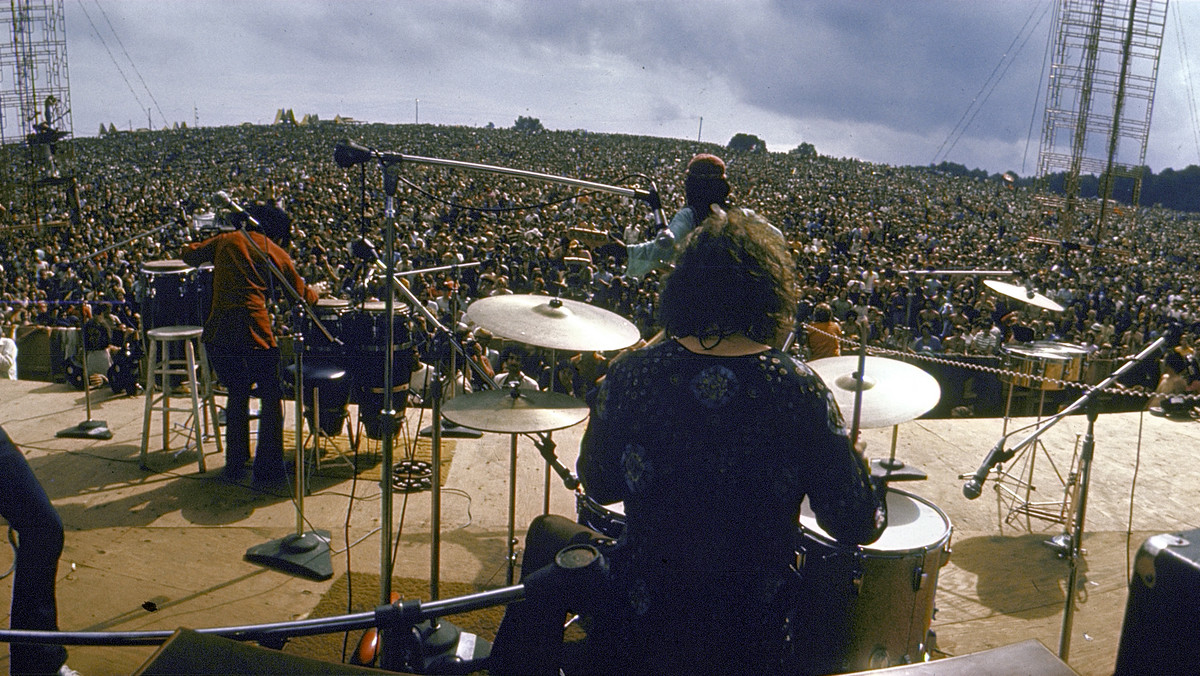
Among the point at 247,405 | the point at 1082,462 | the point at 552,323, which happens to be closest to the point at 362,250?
the point at 552,323

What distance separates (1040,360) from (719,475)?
4.15 meters

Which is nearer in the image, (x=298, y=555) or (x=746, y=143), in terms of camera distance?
(x=298, y=555)

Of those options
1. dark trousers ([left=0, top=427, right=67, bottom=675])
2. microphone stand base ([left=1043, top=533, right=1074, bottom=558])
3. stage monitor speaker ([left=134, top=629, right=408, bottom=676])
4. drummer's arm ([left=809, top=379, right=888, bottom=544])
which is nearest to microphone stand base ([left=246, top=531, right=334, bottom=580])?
dark trousers ([left=0, top=427, right=67, bottom=675])

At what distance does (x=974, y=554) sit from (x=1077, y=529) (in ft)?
4.40

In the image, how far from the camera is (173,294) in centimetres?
423

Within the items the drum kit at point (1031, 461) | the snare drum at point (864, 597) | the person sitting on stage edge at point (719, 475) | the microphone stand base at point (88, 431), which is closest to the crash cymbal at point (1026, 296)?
the drum kit at point (1031, 461)

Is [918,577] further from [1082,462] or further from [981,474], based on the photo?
[1082,462]

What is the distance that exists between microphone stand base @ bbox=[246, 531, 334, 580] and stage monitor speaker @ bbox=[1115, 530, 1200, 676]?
2819 millimetres

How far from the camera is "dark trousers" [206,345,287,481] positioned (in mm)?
3828

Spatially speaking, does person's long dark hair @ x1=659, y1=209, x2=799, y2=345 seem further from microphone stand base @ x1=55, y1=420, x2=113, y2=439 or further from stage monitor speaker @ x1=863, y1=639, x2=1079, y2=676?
microphone stand base @ x1=55, y1=420, x2=113, y2=439

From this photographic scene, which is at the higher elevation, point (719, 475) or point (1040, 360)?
point (719, 475)

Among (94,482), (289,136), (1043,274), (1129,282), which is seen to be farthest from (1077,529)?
(289,136)

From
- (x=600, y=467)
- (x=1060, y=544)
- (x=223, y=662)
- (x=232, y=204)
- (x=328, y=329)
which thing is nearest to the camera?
(x=223, y=662)

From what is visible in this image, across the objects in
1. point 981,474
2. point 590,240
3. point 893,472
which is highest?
point 590,240
